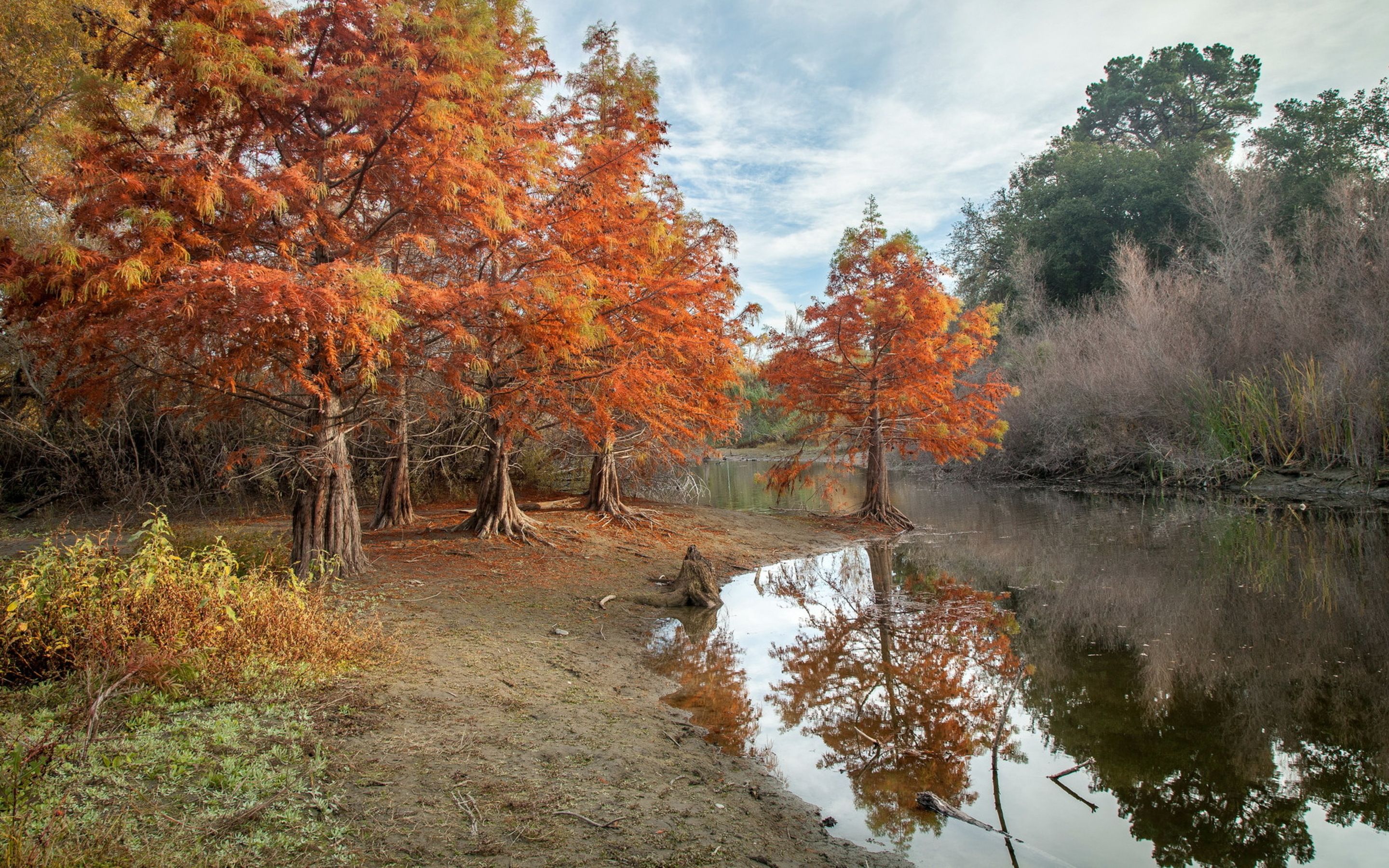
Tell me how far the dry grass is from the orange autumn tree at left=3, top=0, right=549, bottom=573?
2152 centimetres

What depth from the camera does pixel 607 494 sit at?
1424cm

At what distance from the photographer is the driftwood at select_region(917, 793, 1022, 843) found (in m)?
4.11

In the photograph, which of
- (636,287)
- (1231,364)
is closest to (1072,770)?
(636,287)

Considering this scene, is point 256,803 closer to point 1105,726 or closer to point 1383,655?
point 1105,726

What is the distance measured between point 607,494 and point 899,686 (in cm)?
874

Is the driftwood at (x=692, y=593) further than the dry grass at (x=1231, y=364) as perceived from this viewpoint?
No

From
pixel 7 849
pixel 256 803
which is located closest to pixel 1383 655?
pixel 256 803

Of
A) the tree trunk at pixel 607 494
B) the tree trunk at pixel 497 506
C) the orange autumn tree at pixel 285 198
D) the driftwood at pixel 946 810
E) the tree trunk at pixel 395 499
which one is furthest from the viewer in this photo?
the tree trunk at pixel 607 494

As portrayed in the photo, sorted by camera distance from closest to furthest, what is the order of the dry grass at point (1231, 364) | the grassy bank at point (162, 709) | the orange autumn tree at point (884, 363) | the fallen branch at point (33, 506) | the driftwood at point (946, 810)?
the grassy bank at point (162, 709)
the driftwood at point (946, 810)
the fallen branch at point (33, 506)
the orange autumn tree at point (884, 363)
the dry grass at point (1231, 364)

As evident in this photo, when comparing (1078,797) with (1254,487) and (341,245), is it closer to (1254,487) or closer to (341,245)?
(341,245)

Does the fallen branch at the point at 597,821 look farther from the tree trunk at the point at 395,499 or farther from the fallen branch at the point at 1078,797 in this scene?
the tree trunk at the point at 395,499

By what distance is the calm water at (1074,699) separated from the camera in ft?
13.7

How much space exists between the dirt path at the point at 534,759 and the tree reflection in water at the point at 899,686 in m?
0.69

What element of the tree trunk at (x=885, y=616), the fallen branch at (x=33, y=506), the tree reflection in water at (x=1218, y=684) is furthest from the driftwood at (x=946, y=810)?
the fallen branch at (x=33, y=506)
